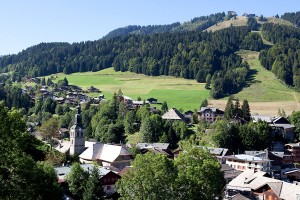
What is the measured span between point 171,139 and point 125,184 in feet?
168

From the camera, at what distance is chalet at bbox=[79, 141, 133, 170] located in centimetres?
6960

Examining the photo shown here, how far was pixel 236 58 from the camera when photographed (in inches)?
7057

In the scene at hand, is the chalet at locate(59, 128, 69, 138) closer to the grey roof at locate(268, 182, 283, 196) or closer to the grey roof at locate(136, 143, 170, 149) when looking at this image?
the grey roof at locate(136, 143, 170, 149)

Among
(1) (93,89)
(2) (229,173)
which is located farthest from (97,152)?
(1) (93,89)

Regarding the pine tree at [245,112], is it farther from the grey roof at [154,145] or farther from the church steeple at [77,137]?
the church steeple at [77,137]

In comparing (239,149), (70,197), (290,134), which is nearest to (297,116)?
(290,134)

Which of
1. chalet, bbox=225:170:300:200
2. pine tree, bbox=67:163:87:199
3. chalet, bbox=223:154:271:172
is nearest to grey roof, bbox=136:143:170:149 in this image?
chalet, bbox=223:154:271:172

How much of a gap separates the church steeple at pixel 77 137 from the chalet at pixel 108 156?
1.28m

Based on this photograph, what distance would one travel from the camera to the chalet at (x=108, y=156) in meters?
69.6

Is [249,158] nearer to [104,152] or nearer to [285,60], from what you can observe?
[104,152]

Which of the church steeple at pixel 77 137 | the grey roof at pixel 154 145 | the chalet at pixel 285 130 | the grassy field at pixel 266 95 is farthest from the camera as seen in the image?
the grassy field at pixel 266 95

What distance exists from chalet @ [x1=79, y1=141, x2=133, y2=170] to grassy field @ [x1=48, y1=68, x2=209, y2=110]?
203 ft

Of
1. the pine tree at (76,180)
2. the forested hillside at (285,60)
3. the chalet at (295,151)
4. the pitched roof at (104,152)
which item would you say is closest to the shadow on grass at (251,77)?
the forested hillside at (285,60)

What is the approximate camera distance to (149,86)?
164m
